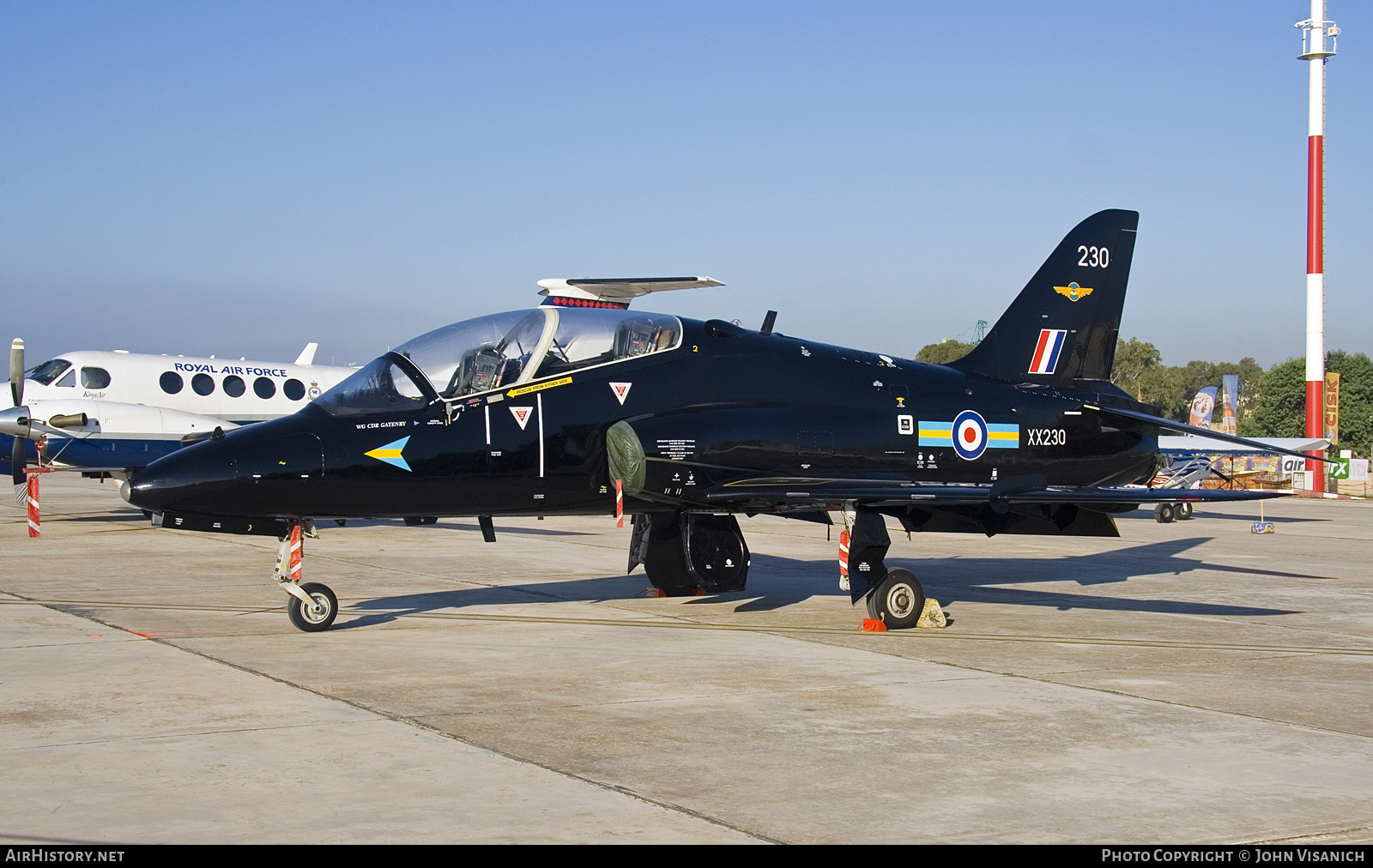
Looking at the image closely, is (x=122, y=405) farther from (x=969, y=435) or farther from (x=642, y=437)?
(x=969, y=435)

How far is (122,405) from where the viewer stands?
80.9 feet

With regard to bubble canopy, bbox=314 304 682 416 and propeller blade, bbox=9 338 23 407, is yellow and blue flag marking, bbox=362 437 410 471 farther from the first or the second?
propeller blade, bbox=9 338 23 407

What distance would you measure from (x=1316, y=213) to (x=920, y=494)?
42252 millimetres

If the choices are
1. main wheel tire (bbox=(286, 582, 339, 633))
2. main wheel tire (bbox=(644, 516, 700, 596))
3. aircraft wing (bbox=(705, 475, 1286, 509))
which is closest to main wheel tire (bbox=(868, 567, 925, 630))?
aircraft wing (bbox=(705, 475, 1286, 509))

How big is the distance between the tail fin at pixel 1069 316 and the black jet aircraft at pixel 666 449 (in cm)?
62

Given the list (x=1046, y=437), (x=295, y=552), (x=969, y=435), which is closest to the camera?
(x=295, y=552)

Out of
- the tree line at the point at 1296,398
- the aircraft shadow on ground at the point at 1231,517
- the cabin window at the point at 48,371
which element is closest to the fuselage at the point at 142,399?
the cabin window at the point at 48,371

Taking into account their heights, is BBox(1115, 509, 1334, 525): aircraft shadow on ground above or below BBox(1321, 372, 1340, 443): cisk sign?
below

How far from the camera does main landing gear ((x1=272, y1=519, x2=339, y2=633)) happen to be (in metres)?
11.1

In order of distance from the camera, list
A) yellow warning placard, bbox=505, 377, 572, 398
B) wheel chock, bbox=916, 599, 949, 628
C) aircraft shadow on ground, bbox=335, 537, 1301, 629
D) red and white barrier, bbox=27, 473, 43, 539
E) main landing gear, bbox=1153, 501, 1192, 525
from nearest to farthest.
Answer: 1. yellow warning placard, bbox=505, 377, 572, 398
2. wheel chock, bbox=916, 599, 949, 628
3. aircraft shadow on ground, bbox=335, 537, 1301, 629
4. red and white barrier, bbox=27, 473, 43, 539
5. main landing gear, bbox=1153, 501, 1192, 525

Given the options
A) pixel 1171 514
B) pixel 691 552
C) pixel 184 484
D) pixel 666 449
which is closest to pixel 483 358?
pixel 666 449

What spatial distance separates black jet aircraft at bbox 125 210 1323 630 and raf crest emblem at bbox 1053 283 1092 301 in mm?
1532

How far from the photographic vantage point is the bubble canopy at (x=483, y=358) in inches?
445
